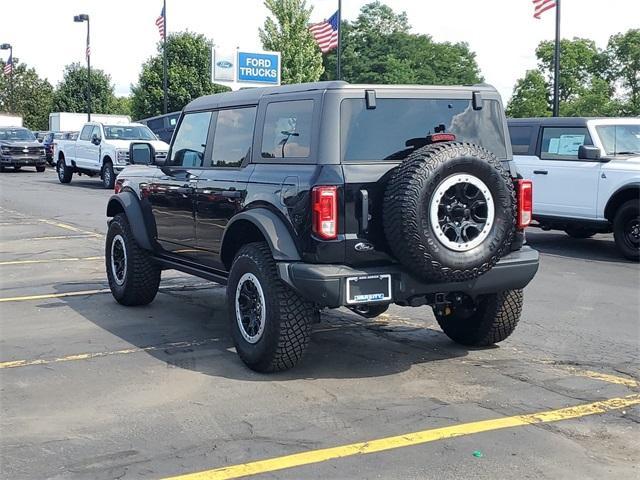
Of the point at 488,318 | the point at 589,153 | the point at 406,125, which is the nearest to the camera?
the point at 406,125

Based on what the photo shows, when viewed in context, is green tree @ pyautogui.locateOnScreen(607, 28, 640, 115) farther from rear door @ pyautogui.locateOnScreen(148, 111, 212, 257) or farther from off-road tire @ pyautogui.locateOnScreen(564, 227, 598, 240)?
rear door @ pyautogui.locateOnScreen(148, 111, 212, 257)

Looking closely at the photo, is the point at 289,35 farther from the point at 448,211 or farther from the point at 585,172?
the point at 448,211

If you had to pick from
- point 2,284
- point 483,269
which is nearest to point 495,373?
point 483,269

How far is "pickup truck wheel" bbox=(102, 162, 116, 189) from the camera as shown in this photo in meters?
24.4

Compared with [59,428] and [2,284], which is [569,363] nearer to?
[59,428]

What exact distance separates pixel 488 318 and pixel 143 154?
3605 millimetres

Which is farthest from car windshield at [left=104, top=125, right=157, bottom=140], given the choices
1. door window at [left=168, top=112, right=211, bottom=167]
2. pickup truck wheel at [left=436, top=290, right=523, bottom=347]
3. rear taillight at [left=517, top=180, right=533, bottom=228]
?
rear taillight at [left=517, top=180, right=533, bottom=228]

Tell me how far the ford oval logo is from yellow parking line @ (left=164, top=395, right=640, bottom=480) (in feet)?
4.12

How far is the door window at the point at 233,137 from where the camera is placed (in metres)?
6.21

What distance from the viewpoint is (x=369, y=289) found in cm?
520

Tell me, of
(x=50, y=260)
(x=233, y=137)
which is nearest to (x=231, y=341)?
(x=233, y=137)

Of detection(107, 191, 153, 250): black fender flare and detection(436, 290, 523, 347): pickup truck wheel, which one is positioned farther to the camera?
detection(107, 191, 153, 250): black fender flare

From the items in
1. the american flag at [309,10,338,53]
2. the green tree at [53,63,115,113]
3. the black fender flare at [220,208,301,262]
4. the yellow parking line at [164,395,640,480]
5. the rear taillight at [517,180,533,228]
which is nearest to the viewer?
the yellow parking line at [164,395,640,480]

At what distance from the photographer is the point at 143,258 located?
25.3 feet
